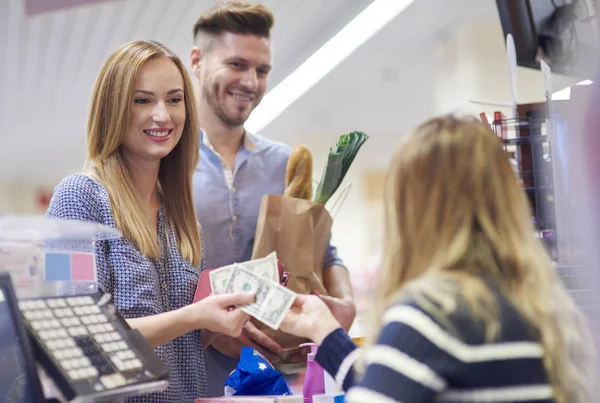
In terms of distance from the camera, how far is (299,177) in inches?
97.2

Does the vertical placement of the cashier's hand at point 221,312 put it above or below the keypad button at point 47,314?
below

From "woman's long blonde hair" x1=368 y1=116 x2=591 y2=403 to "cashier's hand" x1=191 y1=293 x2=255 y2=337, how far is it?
1.59 ft

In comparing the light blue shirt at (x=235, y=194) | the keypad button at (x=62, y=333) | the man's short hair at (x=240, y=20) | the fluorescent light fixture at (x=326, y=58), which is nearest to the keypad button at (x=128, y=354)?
the keypad button at (x=62, y=333)

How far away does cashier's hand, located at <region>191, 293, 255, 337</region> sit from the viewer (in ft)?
5.77

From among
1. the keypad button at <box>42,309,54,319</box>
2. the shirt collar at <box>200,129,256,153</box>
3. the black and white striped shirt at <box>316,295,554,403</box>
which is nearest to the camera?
the black and white striped shirt at <box>316,295,554,403</box>

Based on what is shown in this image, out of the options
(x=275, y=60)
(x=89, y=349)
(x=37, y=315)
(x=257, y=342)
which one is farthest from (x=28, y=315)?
(x=275, y=60)

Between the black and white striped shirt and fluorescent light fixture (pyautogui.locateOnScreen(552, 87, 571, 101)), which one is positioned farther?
fluorescent light fixture (pyautogui.locateOnScreen(552, 87, 571, 101))

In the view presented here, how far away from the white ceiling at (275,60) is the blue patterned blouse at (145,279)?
3.48 metres

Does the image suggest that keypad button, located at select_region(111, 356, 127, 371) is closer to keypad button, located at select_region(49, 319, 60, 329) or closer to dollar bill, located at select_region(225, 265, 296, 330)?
keypad button, located at select_region(49, 319, 60, 329)

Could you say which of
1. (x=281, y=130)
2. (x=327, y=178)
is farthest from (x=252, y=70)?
(x=281, y=130)

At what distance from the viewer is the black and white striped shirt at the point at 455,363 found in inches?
45.9

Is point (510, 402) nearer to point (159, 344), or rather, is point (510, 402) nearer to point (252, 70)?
point (159, 344)

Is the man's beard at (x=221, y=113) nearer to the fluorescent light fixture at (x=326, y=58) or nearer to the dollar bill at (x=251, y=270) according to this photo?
the dollar bill at (x=251, y=270)

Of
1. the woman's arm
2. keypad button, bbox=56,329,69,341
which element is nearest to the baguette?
the woman's arm
